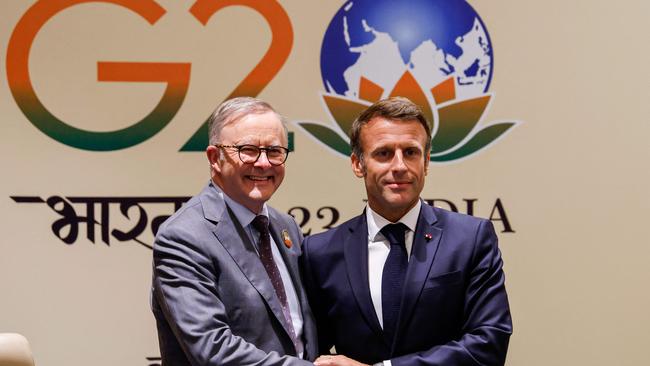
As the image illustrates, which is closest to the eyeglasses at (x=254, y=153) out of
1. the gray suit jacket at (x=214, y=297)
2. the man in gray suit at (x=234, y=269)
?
the man in gray suit at (x=234, y=269)

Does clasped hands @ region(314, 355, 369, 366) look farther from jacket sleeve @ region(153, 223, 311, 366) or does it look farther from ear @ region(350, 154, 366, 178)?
ear @ region(350, 154, 366, 178)

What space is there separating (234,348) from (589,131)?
235 centimetres

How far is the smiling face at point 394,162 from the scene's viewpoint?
236 cm

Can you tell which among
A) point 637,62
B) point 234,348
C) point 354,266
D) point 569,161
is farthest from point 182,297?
point 637,62

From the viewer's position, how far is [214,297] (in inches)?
87.0

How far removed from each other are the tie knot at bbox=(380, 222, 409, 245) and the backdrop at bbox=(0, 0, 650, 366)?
136cm

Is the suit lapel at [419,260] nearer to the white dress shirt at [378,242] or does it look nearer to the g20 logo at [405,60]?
the white dress shirt at [378,242]

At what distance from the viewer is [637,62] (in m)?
3.77

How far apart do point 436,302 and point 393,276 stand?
0.50 feet

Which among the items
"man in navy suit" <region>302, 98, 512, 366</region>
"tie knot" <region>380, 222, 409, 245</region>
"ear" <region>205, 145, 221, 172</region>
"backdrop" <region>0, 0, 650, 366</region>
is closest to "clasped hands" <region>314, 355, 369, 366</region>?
"man in navy suit" <region>302, 98, 512, 366</region>

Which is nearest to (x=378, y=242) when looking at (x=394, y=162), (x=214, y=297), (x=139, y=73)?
(x=394, y=162)

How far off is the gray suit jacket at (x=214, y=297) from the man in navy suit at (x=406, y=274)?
0.61ft

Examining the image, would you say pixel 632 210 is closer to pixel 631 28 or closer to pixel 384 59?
pixel 631 28

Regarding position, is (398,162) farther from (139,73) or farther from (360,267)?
(139,73)
